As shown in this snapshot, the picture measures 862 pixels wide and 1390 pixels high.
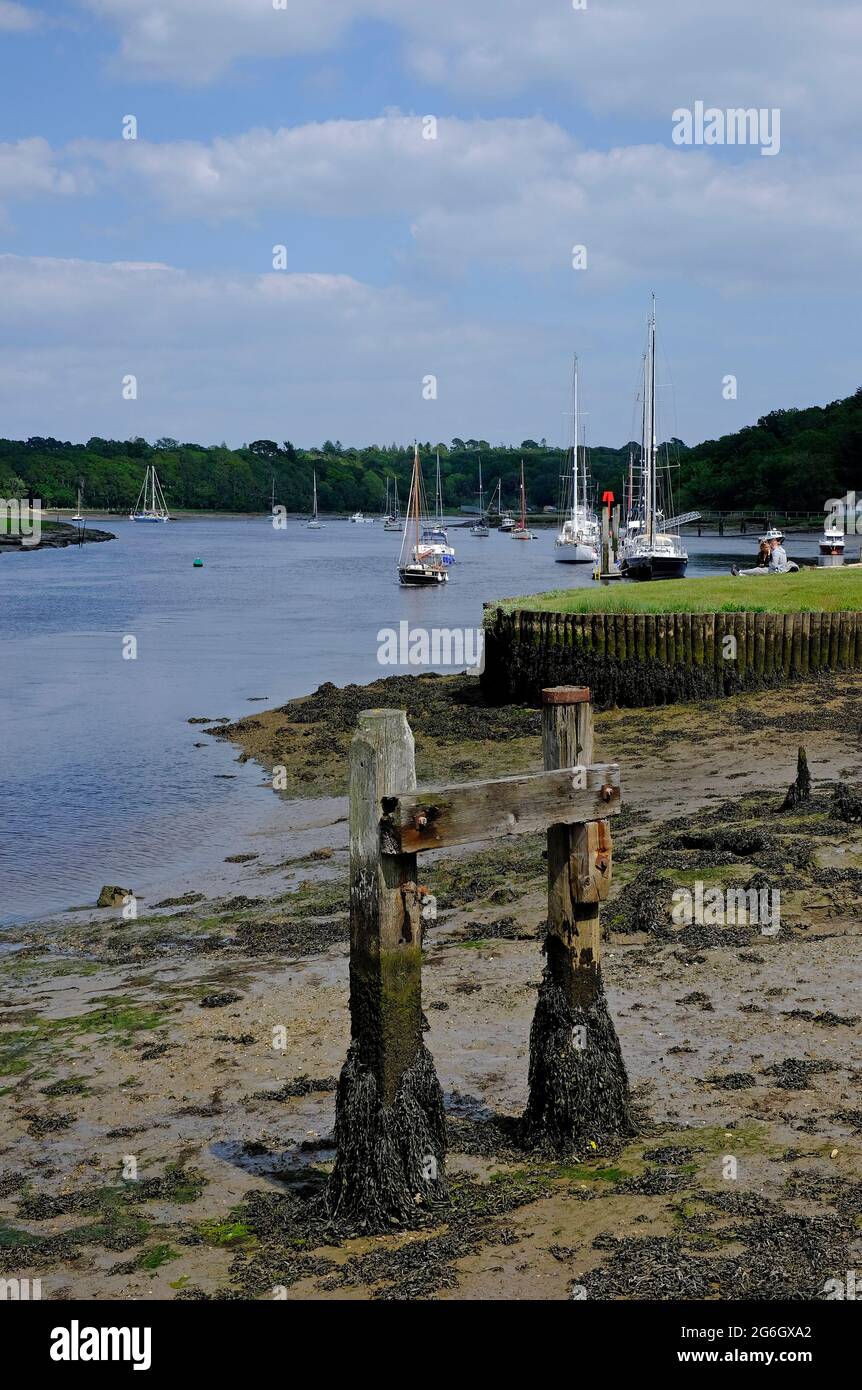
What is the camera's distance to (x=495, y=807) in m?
7.64

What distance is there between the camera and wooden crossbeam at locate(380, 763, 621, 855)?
286 inches

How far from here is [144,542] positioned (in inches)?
7126

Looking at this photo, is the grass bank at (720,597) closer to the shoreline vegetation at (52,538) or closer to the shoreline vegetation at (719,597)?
the shoreline vegetation at (719,597)

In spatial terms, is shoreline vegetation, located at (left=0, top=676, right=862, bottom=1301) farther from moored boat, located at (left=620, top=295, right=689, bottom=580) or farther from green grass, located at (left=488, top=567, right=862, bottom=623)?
moored boat, located at (left=620, top=295, right=689, bottom=580)

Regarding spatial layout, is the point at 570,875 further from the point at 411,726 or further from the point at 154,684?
the point at 154,684

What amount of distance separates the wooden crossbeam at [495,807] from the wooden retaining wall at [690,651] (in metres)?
17.4

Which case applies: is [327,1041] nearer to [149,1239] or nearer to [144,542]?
[149,1239]

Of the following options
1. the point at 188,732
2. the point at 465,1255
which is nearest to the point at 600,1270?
the point at 465,1255
